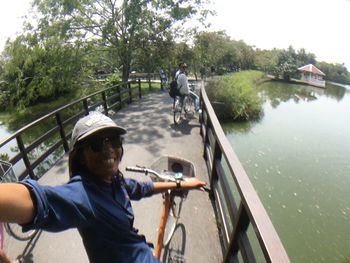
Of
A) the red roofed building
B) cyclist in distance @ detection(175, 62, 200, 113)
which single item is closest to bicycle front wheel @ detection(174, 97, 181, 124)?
cyclist in distance @ detection(175, 62, 200, 113)

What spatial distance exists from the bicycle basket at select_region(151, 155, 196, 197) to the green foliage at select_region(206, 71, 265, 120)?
1499 centimetres

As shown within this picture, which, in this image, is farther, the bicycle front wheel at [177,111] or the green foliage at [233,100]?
the green foliage at [233,100]

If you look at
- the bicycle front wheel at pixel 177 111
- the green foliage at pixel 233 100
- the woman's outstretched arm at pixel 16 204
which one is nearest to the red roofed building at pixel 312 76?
the green foliage at pixel 233 100

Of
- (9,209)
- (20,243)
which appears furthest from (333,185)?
(9,209)

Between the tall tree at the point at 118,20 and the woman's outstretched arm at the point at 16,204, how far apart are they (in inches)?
595

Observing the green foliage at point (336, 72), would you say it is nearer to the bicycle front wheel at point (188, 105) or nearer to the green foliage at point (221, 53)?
the green foliage at point (221, 53)

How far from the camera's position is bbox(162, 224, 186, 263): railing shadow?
2.79m

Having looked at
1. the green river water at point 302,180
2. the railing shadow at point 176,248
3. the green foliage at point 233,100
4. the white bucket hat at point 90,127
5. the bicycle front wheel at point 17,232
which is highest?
the white bucket hat at point 90,127

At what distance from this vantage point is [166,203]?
2.44 meters

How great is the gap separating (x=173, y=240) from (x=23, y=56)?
1459cm

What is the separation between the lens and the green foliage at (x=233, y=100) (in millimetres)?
17312

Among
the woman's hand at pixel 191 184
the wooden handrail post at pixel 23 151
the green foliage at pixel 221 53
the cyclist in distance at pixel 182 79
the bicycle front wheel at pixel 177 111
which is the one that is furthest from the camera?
the green foliage at pixel 221 53

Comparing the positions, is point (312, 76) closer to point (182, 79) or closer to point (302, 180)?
point (302, 180)

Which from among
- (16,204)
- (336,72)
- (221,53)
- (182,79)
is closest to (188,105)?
(182,79)
